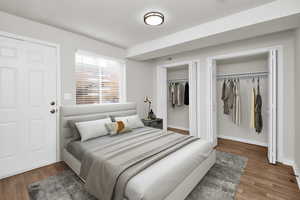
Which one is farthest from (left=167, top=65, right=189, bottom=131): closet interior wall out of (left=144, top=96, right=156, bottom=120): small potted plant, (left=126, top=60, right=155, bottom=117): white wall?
(left=144, top=96, right=156, bottom=120): small potted plant

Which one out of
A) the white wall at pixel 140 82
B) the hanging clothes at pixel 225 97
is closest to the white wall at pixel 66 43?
the white wall at pixel 140 82

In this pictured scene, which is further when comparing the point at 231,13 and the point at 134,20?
the point at 134,20

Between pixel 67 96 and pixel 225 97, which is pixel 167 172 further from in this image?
pixel 225 97

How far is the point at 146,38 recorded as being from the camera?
317 cm

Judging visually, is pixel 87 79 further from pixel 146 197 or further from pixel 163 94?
pixel 146 197

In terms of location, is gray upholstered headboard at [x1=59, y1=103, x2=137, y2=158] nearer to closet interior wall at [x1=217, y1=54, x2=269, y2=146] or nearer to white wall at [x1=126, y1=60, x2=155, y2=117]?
white wall at [x1=126, y1=60, x2=155, y2=117]

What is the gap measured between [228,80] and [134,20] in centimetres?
277

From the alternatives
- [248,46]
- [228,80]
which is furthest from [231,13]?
[228,80]

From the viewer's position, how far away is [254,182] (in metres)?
2.01

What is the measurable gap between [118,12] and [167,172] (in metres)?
2.28

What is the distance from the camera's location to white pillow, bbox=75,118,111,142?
237 centimetres

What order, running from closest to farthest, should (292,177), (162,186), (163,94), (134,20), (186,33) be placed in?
(162,186), (292,177), (134,20), (186,33), (163,94)

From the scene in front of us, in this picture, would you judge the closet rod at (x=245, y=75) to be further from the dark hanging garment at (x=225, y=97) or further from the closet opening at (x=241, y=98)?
the dark hanging garment at (x=225, y=97)

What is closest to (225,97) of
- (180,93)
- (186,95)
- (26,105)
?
(186,95)
